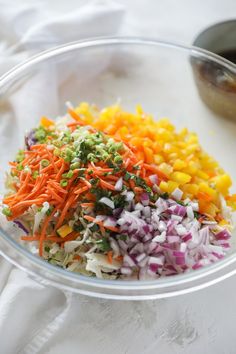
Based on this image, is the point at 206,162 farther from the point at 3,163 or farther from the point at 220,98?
the point at 3,163

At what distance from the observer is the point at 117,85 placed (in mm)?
2498

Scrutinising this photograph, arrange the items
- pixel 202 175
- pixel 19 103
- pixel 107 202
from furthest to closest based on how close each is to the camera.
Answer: pixel 19 103, pixel 202 175, pixel 107 202

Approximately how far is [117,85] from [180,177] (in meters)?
0.81

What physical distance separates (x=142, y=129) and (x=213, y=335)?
768 millimetres

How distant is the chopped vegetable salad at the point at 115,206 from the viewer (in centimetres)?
168

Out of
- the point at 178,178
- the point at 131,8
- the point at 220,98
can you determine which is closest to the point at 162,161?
the point at 178,178

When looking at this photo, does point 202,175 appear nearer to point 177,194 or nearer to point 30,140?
point 177,194

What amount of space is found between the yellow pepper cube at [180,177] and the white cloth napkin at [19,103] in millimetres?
535

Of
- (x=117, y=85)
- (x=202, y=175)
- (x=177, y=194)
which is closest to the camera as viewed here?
(x=177, y=194)

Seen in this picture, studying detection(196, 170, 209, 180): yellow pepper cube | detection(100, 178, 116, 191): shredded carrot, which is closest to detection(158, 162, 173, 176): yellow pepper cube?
detection(196, 170, 209, 180): yellow pepper cube

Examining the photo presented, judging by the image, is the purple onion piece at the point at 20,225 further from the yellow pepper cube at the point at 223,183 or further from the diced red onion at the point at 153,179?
the yellow pepper cube at the point at 223,183

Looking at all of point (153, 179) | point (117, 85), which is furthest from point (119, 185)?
point (117, 85)

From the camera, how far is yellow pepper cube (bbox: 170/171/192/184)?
1852 mm

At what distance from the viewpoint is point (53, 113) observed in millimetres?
2330
